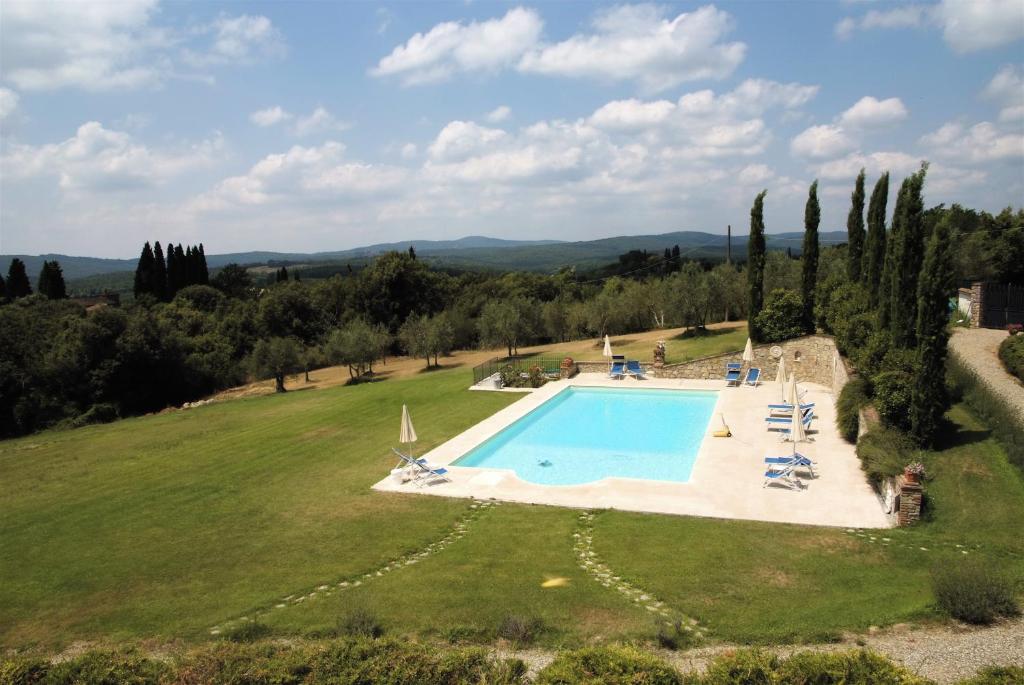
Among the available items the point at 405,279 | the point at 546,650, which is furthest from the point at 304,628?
the point at 405,279

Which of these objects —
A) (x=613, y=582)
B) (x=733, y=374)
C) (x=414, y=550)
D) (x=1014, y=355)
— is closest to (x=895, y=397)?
(x=1014, y=355)

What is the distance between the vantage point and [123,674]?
618cm

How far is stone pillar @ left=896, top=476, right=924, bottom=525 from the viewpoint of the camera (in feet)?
34.3

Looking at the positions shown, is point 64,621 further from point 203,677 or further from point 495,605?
point 495,605

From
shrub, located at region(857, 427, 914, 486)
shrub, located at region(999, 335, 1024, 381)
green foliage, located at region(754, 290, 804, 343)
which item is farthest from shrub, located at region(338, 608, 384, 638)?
green foliage, located at region(754, 290, 804, 343)

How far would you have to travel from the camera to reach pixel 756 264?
27.7 metres

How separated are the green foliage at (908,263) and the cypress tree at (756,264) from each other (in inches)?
466

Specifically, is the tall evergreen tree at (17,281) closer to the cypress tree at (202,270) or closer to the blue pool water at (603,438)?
the cypress tree at (202,270)

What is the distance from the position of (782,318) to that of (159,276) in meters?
60.8

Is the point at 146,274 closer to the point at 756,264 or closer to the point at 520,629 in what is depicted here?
the point at 756,264

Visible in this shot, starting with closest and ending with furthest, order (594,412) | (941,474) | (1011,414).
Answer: (941,474) < (1011,414) < (594,412)

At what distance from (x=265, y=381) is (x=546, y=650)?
119 ft

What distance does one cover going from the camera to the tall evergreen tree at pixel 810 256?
26.4 metres

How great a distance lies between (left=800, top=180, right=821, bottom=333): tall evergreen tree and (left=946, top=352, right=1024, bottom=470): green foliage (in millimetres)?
8382
